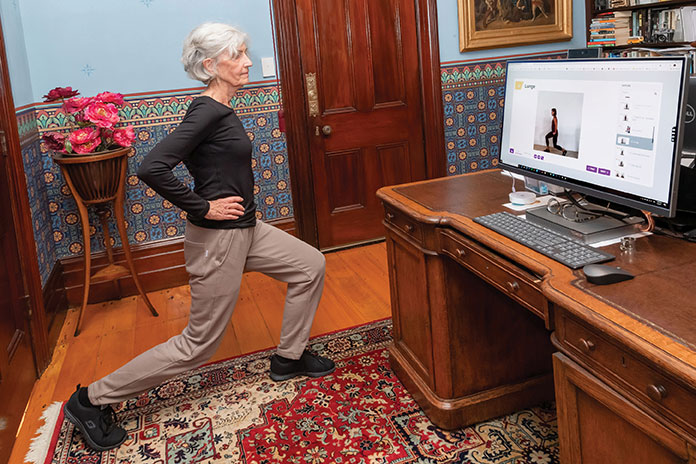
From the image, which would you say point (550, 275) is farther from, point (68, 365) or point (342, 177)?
point (342, 177)

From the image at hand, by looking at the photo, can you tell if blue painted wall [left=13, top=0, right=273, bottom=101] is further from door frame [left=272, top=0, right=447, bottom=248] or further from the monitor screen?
the monitor screen

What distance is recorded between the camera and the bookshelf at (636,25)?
15.1 ft

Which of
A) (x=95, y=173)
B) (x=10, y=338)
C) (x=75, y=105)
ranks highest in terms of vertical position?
(x=75, y=105)

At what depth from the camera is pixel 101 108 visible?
3373 millimetres

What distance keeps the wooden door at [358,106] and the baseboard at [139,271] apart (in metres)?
0.99

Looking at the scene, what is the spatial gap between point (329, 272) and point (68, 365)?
167 centimetres

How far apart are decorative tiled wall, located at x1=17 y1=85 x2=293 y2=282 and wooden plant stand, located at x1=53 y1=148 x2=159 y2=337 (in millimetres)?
223

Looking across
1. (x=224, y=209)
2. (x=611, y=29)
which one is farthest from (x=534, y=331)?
(x=611, y=29)

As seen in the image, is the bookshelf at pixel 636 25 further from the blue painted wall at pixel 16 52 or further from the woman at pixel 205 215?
the blue painted wall at pixel 16 52

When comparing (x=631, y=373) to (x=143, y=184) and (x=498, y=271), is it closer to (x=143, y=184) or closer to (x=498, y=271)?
(x=498, y=271)

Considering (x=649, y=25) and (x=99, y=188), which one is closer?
(x=99, y=188)

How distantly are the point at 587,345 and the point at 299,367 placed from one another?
5.32ft

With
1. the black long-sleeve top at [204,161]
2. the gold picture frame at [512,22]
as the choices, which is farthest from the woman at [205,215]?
the gold picture frame at [512,22]

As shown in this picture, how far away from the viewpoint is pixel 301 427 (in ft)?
7.84
